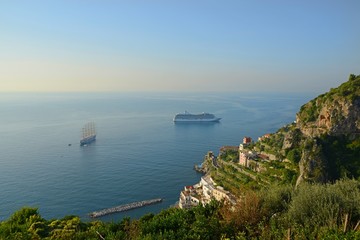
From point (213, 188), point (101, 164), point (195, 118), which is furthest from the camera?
point (195, 118)

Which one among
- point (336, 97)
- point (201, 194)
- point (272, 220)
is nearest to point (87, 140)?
point (201, 194)

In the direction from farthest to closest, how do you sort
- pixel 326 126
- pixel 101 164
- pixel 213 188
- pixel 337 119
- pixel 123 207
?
pixel 101 164 < pixel 123 207 < pixel 213 188 < pixel 326 126 < pixel 337 119

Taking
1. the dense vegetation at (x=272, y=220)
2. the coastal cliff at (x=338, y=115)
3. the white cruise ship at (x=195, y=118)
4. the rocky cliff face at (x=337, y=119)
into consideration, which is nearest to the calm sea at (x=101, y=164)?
the white cruise ship at (x=195, y=118)

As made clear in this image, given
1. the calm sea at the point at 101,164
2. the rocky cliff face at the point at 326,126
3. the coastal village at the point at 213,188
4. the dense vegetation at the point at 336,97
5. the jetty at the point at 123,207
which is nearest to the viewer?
the rocky cliff face at the point at 326,126

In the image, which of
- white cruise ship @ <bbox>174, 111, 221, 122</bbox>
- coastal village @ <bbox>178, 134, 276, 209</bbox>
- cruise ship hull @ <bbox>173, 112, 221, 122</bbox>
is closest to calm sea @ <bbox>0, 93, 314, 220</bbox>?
coastal village @ <bbox>178, 134, 276, 209</bbox>

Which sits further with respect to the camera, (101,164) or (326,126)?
(101,164)

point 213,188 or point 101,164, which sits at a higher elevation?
point 213,188

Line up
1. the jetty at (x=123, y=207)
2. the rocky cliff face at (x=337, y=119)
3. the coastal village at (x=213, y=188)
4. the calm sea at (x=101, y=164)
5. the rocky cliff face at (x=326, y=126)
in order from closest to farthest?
the rocky cliff face at (x=326, y=126), the rocky cliff face at (x=337, y=119), the jetty at (x=123, y=207), the coastal village at (x=213, y=188), the calm sea at (x=101, y=164)

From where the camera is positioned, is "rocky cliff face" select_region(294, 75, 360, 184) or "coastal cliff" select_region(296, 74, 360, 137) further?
"coastal cliff" select_region(296, 74, 360, 137)

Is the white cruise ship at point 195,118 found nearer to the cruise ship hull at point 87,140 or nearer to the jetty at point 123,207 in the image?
the cruise ship hull at point 87,140

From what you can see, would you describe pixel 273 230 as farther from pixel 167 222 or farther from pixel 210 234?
pixel 167 222

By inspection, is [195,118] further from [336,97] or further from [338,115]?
[338,115]

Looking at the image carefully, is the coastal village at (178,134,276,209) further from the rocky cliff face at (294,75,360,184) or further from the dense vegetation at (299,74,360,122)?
the dense vegetation at (299,74,360,122)
